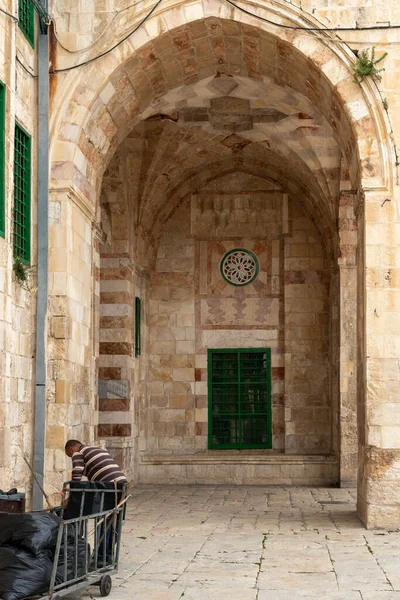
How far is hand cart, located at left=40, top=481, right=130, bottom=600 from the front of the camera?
6.26 m

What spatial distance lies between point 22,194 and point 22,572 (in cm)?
526

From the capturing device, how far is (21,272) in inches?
393

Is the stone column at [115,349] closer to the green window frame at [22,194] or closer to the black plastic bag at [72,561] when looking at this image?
the green window frame at [22,194]

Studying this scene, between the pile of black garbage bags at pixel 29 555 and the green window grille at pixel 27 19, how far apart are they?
19.6 ft

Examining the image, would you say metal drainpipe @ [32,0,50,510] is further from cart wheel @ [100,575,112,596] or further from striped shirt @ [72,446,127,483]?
cart wheel @ [100,575,112,596]

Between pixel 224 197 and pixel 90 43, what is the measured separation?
25.2 feet

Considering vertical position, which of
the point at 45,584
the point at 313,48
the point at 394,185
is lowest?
the point at 45,584

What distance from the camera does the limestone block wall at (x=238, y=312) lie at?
1803 centimetres

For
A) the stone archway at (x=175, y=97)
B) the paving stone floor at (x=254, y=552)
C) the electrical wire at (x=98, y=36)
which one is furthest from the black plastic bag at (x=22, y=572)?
the electrical wire at (x=98, y=36)

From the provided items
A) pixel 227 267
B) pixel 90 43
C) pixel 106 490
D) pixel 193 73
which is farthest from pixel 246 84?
pixel 106 490

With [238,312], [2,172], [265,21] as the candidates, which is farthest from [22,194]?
[238,312]

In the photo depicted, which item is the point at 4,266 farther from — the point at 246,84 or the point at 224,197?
the point at 224,197

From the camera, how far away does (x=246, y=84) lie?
1419 cm

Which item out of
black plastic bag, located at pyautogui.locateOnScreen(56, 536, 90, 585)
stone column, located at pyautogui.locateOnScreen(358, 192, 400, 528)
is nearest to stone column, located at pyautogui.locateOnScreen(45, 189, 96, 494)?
stone column, located at pyautogui.locateOnScreen(358, 192, 400, 528)
